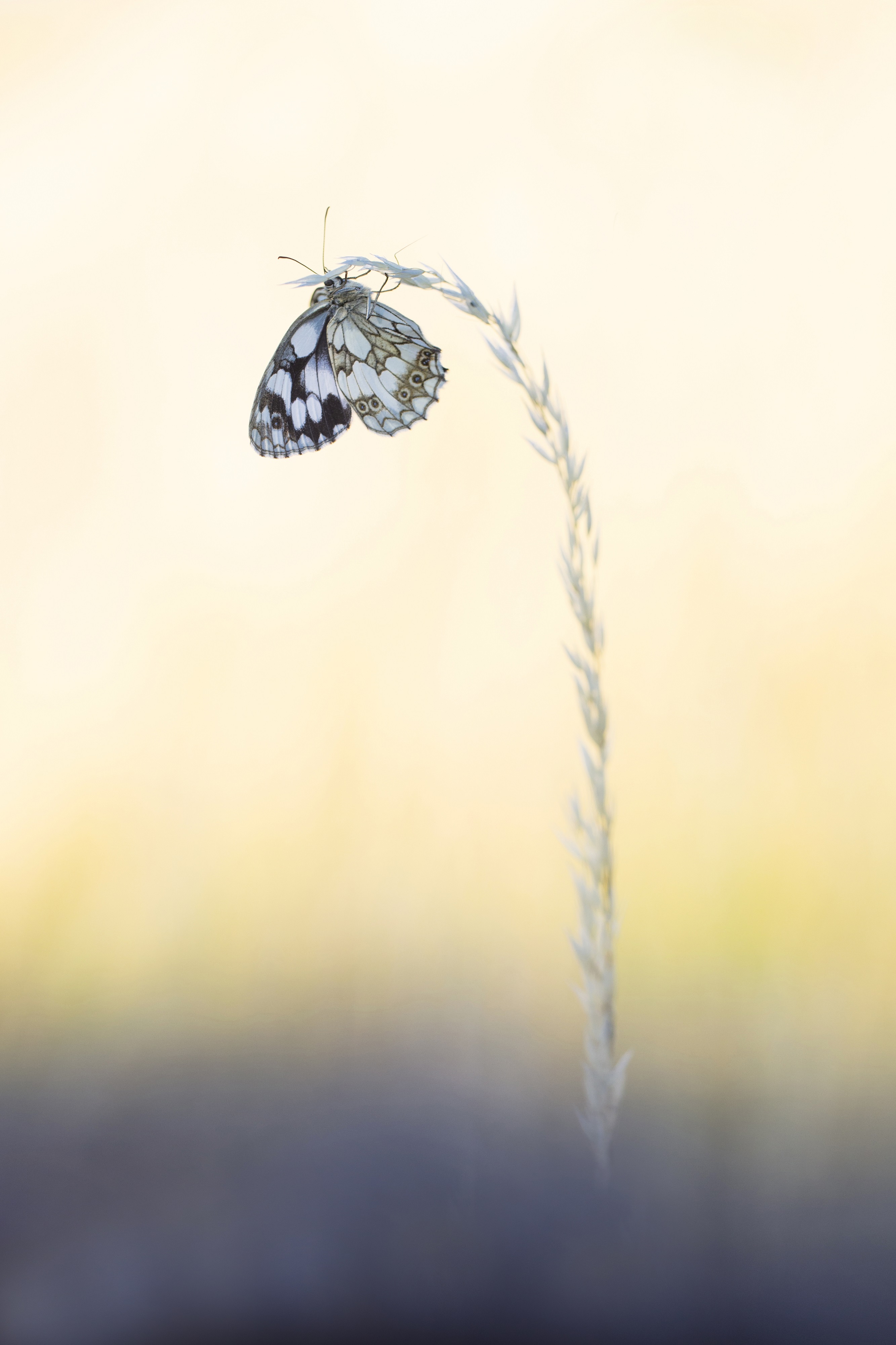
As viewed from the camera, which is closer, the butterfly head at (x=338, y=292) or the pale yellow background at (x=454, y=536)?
the butterfly head at (x=338, y=292)

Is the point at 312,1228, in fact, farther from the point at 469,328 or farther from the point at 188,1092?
the point at 469,328

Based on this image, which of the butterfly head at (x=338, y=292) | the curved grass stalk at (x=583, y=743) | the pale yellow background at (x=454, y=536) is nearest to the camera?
the curved grass stalk at (x=583, y=743)

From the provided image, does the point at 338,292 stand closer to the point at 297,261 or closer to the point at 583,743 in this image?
the point at 297,261

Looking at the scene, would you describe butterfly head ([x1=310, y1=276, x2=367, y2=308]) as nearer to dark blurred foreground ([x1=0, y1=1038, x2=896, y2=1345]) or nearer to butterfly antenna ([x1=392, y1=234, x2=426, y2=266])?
butterfly antenna ([x1=392, y1=234, x2=426, y2=266])

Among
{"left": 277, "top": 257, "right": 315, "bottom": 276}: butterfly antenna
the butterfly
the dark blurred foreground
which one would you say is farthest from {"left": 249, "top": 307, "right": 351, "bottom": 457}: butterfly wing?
the dark blurred foreground

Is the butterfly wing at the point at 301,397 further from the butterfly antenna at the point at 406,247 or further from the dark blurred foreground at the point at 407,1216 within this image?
the dark blurred foreground at the point at 407,1216

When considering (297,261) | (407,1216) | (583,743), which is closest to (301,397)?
(297,261)

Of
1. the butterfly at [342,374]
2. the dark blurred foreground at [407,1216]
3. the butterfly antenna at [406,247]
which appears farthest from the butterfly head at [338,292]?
the dark blurred foreground at [407,1216]
